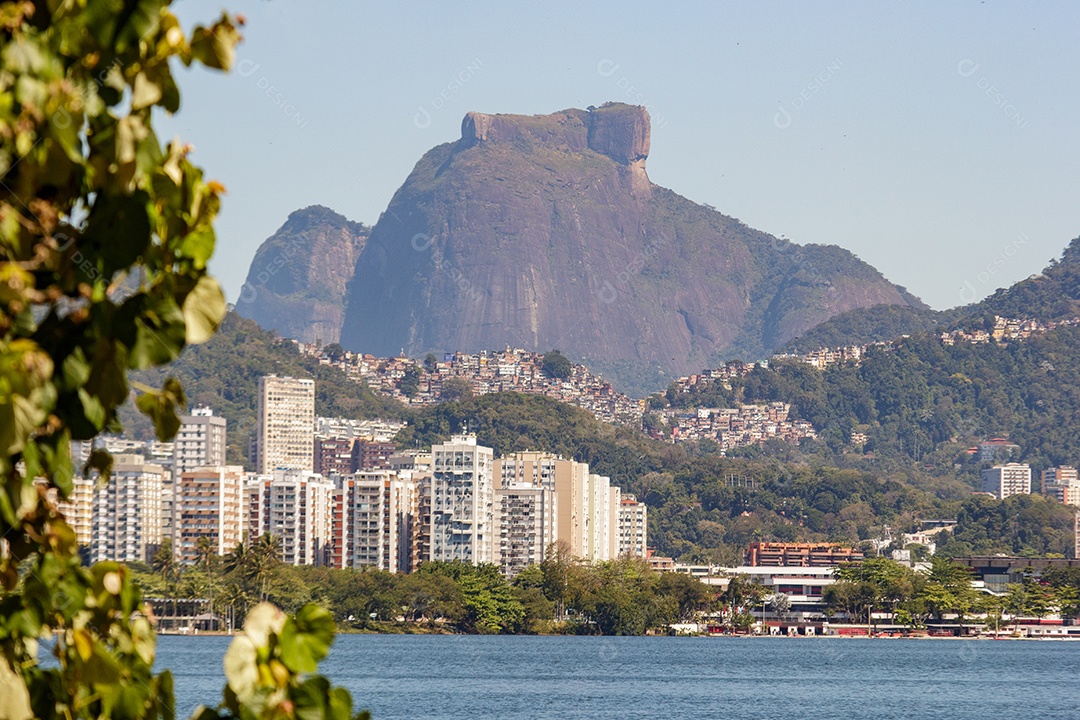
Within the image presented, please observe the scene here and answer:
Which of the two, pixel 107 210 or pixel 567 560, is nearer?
pixel 107 210

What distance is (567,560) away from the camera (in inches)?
4715

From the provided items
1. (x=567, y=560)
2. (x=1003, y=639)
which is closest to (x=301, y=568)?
(x=567, y=560)

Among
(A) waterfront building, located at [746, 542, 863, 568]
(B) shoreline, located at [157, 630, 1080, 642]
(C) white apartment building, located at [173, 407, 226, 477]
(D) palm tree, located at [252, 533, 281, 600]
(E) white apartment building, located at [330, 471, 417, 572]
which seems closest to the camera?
(D) palm tree, located at [252, 533, 281, 600]

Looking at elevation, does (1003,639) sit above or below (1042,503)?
below

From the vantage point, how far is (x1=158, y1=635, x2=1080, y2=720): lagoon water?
54750 millimetres

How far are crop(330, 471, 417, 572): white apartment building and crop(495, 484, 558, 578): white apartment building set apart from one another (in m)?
7.45

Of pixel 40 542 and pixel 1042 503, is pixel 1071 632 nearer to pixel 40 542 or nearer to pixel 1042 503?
pixel 1042 503

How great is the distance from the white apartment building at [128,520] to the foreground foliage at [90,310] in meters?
134

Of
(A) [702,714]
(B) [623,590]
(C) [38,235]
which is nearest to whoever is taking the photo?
(C) [38,235]

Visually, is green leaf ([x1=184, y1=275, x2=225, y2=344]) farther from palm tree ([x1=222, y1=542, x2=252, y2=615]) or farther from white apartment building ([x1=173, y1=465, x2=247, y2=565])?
white apartment building ([x1=173, y1=465, x2=247, y2=565])

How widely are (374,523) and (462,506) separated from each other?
22.7ft

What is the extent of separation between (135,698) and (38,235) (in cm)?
96

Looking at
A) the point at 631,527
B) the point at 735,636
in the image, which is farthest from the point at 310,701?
the point at 631,527

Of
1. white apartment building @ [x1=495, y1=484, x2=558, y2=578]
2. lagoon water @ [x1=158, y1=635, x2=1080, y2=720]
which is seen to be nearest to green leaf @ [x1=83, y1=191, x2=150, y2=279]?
lagoon water @ [x1=158, y1=635, x2=1080, y2=720]
